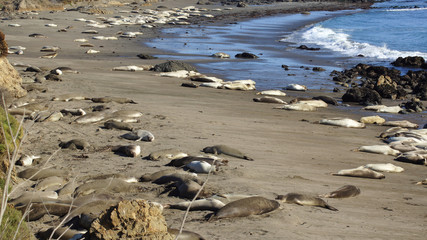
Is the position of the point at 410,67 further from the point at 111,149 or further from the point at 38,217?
the point at 38,217

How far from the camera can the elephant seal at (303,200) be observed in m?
4.85

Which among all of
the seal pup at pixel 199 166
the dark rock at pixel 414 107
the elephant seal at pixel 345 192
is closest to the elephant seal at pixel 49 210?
the seal pup at pixel 199 166

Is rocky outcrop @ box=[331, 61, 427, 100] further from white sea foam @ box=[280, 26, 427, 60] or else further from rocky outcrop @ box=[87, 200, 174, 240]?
rocky outcrop @ box=[87, 200, 174, 240]

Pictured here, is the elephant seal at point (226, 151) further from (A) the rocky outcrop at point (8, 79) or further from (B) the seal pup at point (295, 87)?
(B) the seal pup at point (295, 87)

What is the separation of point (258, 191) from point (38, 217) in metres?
2.01

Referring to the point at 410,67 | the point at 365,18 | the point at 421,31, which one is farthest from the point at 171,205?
the point at 365,18

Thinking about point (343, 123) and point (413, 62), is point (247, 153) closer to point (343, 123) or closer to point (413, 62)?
point (343, 123)

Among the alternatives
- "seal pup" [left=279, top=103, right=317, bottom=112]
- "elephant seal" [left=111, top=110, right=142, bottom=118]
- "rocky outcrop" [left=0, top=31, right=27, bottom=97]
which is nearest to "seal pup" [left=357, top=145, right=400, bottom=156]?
"seal pup" [left=279, top=103, right=317, bottom=112]

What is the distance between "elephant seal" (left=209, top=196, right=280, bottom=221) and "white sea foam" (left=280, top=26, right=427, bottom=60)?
17267 millimetres

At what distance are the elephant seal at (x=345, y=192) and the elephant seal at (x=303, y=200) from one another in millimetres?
346

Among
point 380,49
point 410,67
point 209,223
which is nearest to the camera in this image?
point 209,223

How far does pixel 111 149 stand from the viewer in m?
6.56

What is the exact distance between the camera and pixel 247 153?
6809 millimetres

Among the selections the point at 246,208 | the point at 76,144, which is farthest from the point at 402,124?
the point at 246,208
